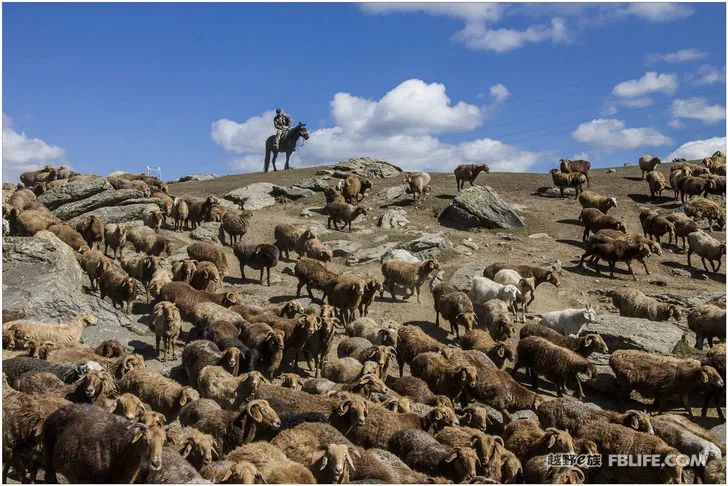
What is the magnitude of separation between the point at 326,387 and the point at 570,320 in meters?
9.38

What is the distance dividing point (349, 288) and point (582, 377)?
7.54 meters

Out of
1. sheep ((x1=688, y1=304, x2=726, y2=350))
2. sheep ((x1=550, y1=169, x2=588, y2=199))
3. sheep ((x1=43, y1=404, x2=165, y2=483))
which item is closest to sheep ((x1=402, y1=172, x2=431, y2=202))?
sheep ((x1=550, y1=169, x2=588, y2=199))

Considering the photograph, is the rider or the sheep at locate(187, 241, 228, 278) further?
the rider

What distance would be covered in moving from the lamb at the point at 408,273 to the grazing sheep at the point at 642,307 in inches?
256

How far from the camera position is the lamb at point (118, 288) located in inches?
718

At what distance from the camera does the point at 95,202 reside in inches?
1222

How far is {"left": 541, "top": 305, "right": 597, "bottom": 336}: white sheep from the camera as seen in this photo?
18297 mm

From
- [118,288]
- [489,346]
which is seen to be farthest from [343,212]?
[489,346]

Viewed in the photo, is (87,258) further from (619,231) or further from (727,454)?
(619,231)

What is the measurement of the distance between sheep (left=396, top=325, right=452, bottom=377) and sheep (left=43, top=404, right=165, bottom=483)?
839 centimetres

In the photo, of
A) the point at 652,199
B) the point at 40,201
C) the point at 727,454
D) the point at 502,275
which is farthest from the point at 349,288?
the point at 652,199

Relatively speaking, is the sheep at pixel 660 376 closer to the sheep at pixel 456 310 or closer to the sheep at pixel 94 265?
the sheep at pixel 456 310

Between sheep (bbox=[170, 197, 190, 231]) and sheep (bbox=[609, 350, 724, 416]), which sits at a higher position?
sheep (bbox=[170, 197, 190, 231])

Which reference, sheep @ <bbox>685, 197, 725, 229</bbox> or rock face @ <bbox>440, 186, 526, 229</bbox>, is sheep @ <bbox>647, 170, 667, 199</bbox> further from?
rock face @ <bbox>440, 186, 526, 229</bbox>
